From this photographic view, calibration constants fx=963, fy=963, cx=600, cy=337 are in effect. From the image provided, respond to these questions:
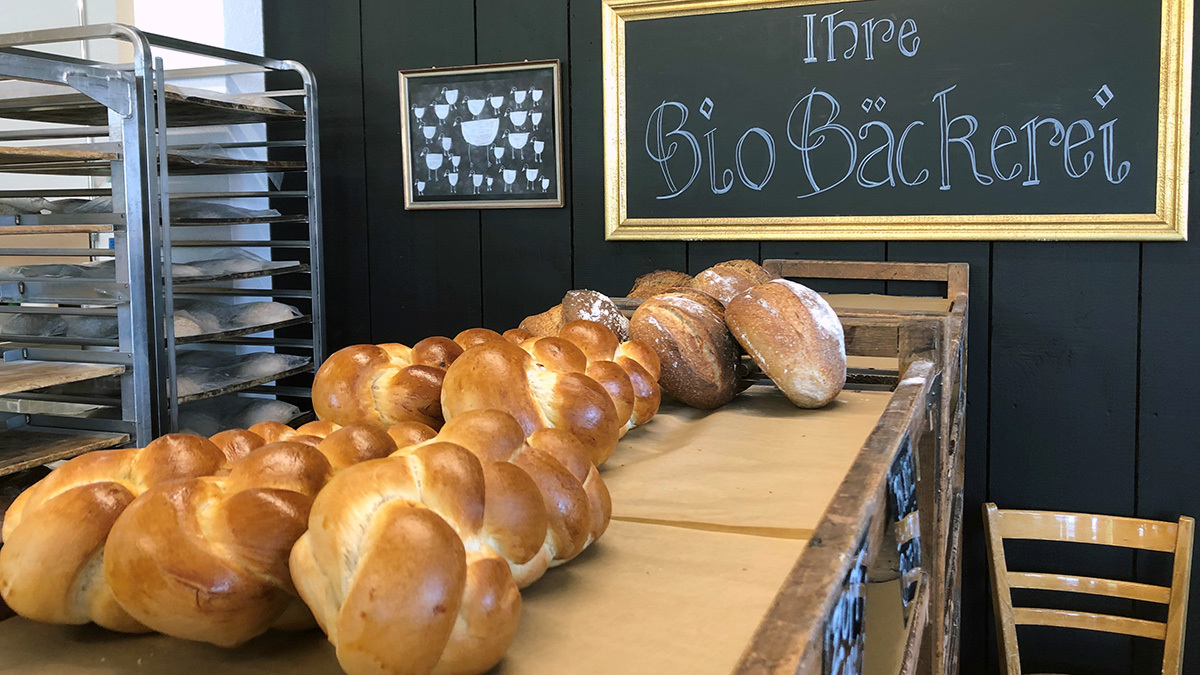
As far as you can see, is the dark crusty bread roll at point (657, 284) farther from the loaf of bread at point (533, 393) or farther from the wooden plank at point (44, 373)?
the wooden plank at point (44, 373)

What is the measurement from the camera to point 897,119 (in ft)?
9.04

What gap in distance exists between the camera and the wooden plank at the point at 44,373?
221cm

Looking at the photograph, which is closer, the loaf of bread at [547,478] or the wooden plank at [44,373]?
the loaf of bread at [547,478]

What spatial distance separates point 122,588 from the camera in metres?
0.50

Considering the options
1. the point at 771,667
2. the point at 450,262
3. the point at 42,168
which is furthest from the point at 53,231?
the point at 771,667

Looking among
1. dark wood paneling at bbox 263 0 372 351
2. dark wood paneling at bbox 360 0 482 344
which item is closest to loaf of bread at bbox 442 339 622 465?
dark wood paneling at bbox 360 0 482 344

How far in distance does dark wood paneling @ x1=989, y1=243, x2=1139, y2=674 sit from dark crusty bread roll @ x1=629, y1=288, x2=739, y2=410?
1.75m

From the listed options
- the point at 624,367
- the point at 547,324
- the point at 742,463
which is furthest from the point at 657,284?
the point at 742,463

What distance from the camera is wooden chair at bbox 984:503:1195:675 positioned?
248 centimetres

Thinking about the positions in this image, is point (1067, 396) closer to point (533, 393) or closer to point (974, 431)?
point (974, 431)

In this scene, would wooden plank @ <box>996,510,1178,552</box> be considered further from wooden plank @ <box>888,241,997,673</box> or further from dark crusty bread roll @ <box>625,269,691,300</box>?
dark crusty bread roll @ <box>625,269,691,300</box>

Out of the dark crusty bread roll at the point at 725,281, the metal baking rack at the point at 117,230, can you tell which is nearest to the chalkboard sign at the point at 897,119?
the metal baking rack at the point at 117,230

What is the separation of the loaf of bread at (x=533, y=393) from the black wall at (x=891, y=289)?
2.13m

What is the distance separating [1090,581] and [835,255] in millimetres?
1127
